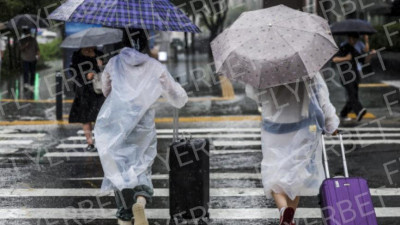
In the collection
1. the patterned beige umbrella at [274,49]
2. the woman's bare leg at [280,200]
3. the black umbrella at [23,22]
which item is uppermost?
the patterned beige umbrella at [274,49]

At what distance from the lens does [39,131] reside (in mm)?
12375

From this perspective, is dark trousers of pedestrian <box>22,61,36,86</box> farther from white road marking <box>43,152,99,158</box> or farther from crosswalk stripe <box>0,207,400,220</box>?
crosswalk stripe <box>0,207,400,220</box>

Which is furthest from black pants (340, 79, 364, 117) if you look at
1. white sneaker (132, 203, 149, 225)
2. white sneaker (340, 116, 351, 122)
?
white sneaker (132, 203, 149, 225)

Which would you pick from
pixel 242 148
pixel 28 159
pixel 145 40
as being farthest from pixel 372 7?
pixel 145 40

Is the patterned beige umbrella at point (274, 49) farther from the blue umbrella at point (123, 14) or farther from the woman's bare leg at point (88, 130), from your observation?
the woman's bare leg at point (88, 130)

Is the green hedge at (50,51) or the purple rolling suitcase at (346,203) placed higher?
the purple rolling suitcase at (346,203)

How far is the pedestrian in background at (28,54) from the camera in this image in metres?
18.4

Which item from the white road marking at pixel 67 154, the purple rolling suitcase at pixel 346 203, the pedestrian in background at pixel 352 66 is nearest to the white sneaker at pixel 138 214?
the purple rolling suitcase at pixel 346 203

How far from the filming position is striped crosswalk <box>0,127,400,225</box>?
704 cm

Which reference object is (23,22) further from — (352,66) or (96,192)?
(96,192)

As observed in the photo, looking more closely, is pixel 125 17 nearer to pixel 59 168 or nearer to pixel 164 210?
pixel 164 210

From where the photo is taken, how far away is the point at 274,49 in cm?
530

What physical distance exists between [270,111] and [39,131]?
7.57 m

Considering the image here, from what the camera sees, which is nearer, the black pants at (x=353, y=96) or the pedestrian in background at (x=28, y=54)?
the black pants at (x=353, y=96)
